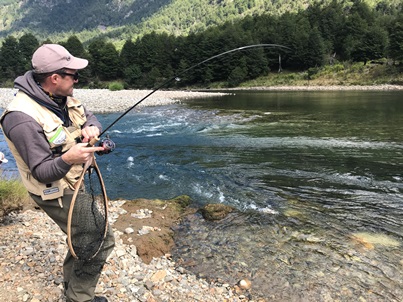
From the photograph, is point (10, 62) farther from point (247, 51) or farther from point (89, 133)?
point (89, 133)

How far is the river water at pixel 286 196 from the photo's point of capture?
16.2 ft

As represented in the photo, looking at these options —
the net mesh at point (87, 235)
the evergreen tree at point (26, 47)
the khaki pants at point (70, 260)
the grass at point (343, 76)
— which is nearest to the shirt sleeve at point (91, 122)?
the net mesh at point (87, 235)

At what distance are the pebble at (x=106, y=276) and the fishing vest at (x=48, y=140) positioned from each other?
5.69 ft

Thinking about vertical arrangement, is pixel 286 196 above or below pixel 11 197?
below

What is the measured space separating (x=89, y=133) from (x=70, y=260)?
4.63 feet

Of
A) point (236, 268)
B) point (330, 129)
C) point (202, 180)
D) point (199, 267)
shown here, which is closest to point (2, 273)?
point (199, 267)

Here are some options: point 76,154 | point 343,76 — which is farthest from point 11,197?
point 343,76

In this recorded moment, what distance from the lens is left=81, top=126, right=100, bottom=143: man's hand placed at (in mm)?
2934

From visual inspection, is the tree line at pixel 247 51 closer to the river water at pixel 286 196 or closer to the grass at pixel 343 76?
the grass at pixel 343 76

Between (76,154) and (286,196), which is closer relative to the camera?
(76,154)

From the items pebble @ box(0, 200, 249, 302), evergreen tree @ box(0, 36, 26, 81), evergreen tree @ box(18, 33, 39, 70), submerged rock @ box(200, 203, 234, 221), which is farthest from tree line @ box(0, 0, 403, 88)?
pebble @ box(0, 200, 249, 302)

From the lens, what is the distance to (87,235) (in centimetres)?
307

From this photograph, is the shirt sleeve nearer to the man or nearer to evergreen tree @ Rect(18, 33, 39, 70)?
the man

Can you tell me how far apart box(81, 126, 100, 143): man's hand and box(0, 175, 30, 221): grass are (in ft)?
14.5
